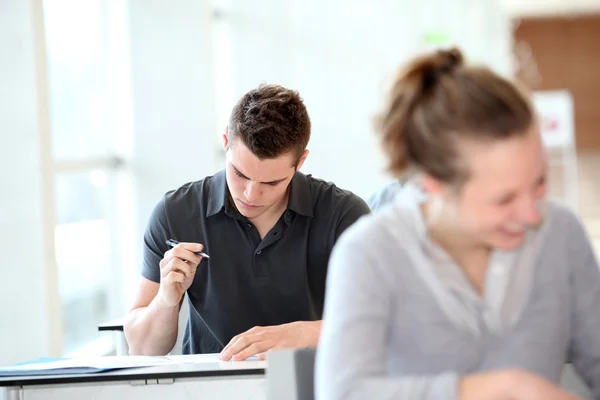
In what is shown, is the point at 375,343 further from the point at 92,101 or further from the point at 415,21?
the point at 415,21

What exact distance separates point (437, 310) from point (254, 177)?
38.0 inches

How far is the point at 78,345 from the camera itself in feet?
12.9

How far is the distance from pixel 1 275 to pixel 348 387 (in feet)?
6.45

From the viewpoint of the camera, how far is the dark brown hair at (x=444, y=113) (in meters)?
1.15

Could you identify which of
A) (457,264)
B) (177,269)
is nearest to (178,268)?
(177,269)

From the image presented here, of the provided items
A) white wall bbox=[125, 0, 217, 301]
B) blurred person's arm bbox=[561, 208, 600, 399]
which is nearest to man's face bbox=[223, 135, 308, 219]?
blurred person's arm bbox=[561, 208, 600, 399]

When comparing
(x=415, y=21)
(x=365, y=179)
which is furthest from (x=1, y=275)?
(x=415, y=21)

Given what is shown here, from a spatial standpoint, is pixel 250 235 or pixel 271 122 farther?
pixel 250 235

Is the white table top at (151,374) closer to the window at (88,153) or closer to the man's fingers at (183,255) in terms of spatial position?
the man's fingers at (183,255)

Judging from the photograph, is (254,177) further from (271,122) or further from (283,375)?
(283,375)

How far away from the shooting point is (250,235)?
2.22m

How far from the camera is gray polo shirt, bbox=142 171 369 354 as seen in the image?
221 centimetres

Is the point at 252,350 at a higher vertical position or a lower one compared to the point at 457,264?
lower

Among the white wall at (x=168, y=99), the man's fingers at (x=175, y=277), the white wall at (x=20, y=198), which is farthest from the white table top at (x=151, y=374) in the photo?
the white wall at (x=168, y=99)
